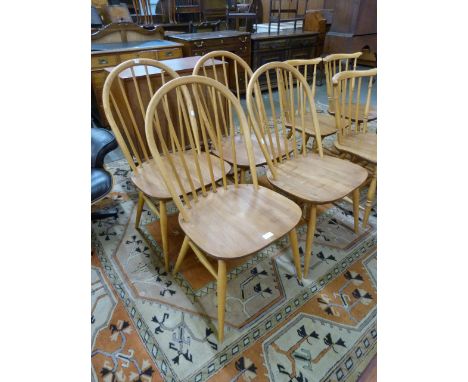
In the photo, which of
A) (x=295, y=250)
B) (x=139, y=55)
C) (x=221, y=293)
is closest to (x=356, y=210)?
(x=295, y=250)

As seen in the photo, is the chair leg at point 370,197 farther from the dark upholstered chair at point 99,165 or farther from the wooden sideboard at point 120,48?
the wooden sideboard at point 120,48

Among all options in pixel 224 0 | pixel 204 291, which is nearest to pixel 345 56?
pixel 204 291

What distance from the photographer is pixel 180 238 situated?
1.78 metres

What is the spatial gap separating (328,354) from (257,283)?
458mm

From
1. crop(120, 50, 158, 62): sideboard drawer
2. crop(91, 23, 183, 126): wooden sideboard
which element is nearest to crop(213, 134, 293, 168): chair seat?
crop(91, 23, 183, 126): wooden sideboard

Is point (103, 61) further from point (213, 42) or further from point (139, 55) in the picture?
point (213, 42)

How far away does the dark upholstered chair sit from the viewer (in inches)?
60.3

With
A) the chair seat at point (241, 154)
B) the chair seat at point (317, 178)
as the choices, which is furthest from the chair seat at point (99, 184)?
the chair seat at point (317, 178)

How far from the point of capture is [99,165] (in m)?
1.68

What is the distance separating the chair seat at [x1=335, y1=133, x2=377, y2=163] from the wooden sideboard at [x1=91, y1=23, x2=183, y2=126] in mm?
2229

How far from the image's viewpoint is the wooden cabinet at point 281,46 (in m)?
3.91

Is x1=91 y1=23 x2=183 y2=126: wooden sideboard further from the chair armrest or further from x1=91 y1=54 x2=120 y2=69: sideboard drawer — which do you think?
the chair armrest

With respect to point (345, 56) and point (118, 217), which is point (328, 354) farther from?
point (345, 56)

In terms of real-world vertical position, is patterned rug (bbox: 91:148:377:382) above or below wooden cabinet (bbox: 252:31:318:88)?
below
